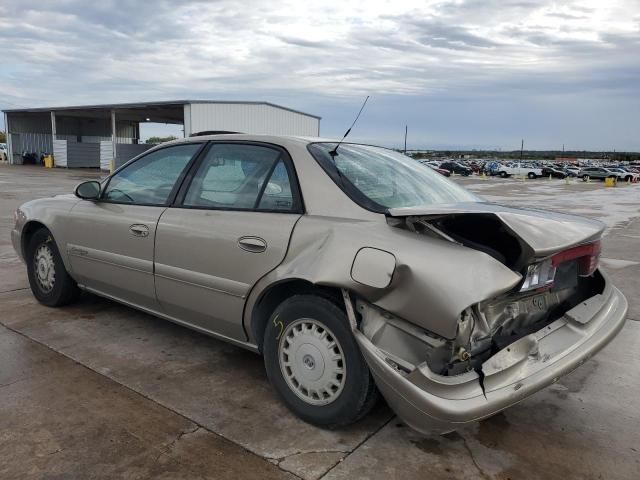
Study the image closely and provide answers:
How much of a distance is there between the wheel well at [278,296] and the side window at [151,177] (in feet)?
3.70

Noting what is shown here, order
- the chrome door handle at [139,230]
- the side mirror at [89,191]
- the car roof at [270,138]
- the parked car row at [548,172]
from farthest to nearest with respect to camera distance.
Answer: the parked car row at [548,172]
the side mirror at [89,191]
the chrome door handle at [139,230]
the car roof at [270,138]

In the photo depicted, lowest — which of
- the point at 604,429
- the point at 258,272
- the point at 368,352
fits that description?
the point at 604,429

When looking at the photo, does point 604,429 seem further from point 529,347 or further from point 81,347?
point 81,347

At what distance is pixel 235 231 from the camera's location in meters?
3.12

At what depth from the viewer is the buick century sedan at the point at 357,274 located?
93.0 inches

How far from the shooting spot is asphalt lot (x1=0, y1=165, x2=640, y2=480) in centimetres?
253

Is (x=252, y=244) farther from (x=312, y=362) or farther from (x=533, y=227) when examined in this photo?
(x=533, y=227)

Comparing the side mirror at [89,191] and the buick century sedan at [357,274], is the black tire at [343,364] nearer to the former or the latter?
the buick century sedan at [357,274]

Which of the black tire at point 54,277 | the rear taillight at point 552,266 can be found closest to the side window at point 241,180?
the rear taillight at point 552,266

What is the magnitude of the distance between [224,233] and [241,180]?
381 millimetres

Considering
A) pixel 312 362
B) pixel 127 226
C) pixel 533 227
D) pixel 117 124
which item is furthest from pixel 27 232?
pixel 117 124

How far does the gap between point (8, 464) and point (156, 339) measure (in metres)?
1.63

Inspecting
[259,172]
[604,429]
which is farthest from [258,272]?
[604,429]

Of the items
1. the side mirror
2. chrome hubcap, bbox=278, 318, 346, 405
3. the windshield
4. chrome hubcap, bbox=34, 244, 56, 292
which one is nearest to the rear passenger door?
the windshield
